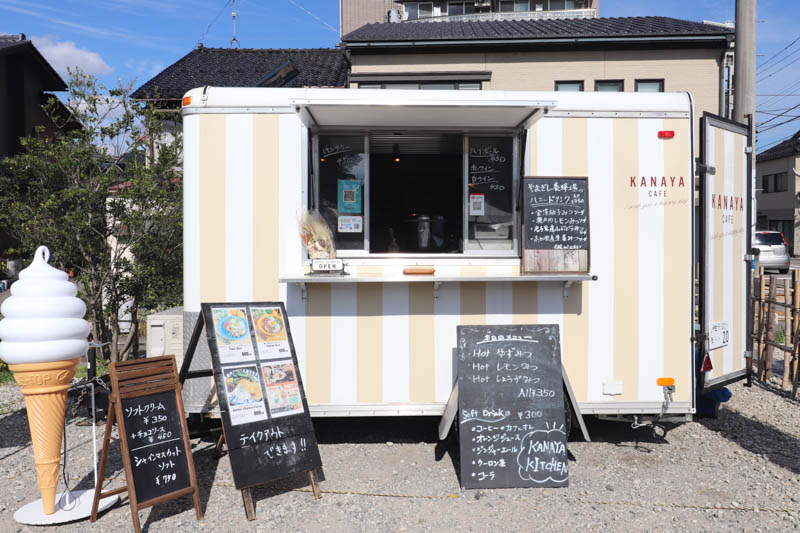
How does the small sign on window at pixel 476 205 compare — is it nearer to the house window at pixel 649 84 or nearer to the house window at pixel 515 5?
the house window at pixel 649 84

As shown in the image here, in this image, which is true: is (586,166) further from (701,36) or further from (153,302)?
(701,36)

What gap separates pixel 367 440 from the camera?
4.62 meters

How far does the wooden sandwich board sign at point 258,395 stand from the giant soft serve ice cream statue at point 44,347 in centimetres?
73

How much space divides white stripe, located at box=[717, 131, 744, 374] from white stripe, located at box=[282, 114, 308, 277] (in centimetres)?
314

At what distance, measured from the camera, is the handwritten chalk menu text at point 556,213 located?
4.18m

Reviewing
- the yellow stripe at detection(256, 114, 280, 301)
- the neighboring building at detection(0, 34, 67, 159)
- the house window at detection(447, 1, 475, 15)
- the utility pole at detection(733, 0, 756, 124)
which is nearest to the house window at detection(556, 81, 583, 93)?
the house window at detection(447, 1, 475, 15)

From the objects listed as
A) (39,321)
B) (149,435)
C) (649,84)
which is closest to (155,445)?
(149,435)

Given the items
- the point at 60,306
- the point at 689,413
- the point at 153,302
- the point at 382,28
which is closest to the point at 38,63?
the point at 382,28

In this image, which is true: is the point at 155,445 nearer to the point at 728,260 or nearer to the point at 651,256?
the point at 651,256

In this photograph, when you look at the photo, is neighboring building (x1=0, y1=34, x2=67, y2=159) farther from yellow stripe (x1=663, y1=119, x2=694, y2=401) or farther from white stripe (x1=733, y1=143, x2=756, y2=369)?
white stripe (x1=733, y1=143, x2=756, y2=369)

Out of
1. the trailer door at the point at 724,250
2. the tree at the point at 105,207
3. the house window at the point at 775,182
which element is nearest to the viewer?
the trailer door at the point at 724,250

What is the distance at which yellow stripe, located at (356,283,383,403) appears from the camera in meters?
4.16

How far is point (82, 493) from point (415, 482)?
2.03 m

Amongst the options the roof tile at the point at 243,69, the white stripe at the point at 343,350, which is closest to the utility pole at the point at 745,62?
the white stripe at the point at 343,350
